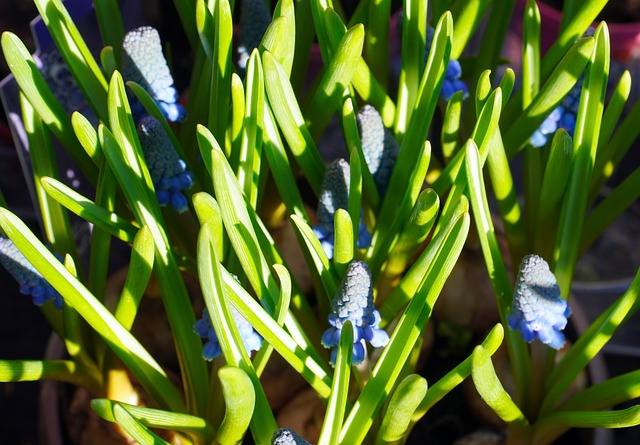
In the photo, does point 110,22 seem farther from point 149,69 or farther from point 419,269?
point 419,269

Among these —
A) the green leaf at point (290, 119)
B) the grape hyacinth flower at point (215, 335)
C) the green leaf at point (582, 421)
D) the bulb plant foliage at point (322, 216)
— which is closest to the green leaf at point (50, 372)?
the bulb plant foliage at point (322, 216)

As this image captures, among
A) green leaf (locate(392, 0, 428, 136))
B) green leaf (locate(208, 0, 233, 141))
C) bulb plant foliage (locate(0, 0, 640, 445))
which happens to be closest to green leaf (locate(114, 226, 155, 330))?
bulb plant foliage (locate(0, 0, 640, 445))

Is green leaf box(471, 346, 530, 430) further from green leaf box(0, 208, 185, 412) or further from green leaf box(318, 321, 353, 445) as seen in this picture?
green leaf box(0, 208, 185, 412)

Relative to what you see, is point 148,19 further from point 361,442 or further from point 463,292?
point 361,442

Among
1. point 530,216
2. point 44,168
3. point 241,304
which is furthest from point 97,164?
point 530,216

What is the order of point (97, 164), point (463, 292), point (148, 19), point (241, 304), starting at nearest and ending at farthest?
point (241, 304) < point (97, 164) < point (463, 292) < point (148, 19)

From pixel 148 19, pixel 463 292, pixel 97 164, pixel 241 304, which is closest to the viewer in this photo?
pixel 241 304

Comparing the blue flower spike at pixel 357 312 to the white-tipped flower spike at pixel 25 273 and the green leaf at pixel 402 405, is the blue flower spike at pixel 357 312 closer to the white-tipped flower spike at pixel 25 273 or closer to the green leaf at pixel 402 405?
the green leaf at pixel 402 405
